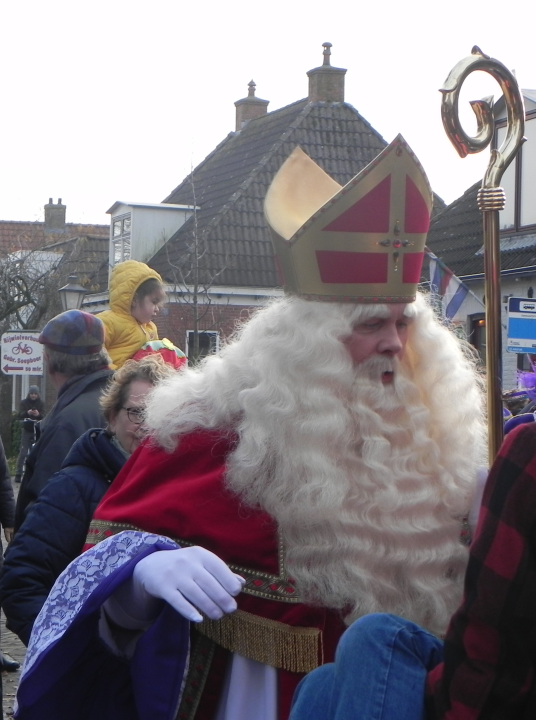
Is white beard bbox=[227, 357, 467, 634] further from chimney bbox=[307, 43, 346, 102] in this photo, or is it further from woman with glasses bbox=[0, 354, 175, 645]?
chimney bbox=[307, 43, 346, 102]

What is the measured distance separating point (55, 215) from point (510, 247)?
27.7m

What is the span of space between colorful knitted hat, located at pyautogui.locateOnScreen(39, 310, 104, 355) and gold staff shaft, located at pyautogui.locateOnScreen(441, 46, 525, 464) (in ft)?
7.96

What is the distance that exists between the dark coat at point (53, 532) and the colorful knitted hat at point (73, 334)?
1281mm

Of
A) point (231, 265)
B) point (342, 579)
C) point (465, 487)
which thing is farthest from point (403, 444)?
point (231, 265)

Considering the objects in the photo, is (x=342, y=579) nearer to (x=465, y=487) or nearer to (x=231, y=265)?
(x=465, y=487)

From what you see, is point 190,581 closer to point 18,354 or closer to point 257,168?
point 18,354

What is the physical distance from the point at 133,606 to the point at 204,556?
0.99 ft

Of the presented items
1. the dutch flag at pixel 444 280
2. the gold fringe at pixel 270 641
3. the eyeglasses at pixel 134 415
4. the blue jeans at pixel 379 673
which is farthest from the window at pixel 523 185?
the blue jeans at pixel 379 673

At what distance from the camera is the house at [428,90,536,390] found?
41.7 ft

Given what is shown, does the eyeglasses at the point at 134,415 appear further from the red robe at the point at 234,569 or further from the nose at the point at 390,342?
the nose at the point at 390,342

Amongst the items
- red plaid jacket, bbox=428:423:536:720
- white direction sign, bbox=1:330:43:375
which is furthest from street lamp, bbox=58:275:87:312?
red plaid jacket, bbox=428:423:536:720

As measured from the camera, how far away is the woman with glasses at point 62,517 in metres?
2.93

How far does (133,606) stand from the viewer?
7.13 ft

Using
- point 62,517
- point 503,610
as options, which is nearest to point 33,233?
point 62,517
